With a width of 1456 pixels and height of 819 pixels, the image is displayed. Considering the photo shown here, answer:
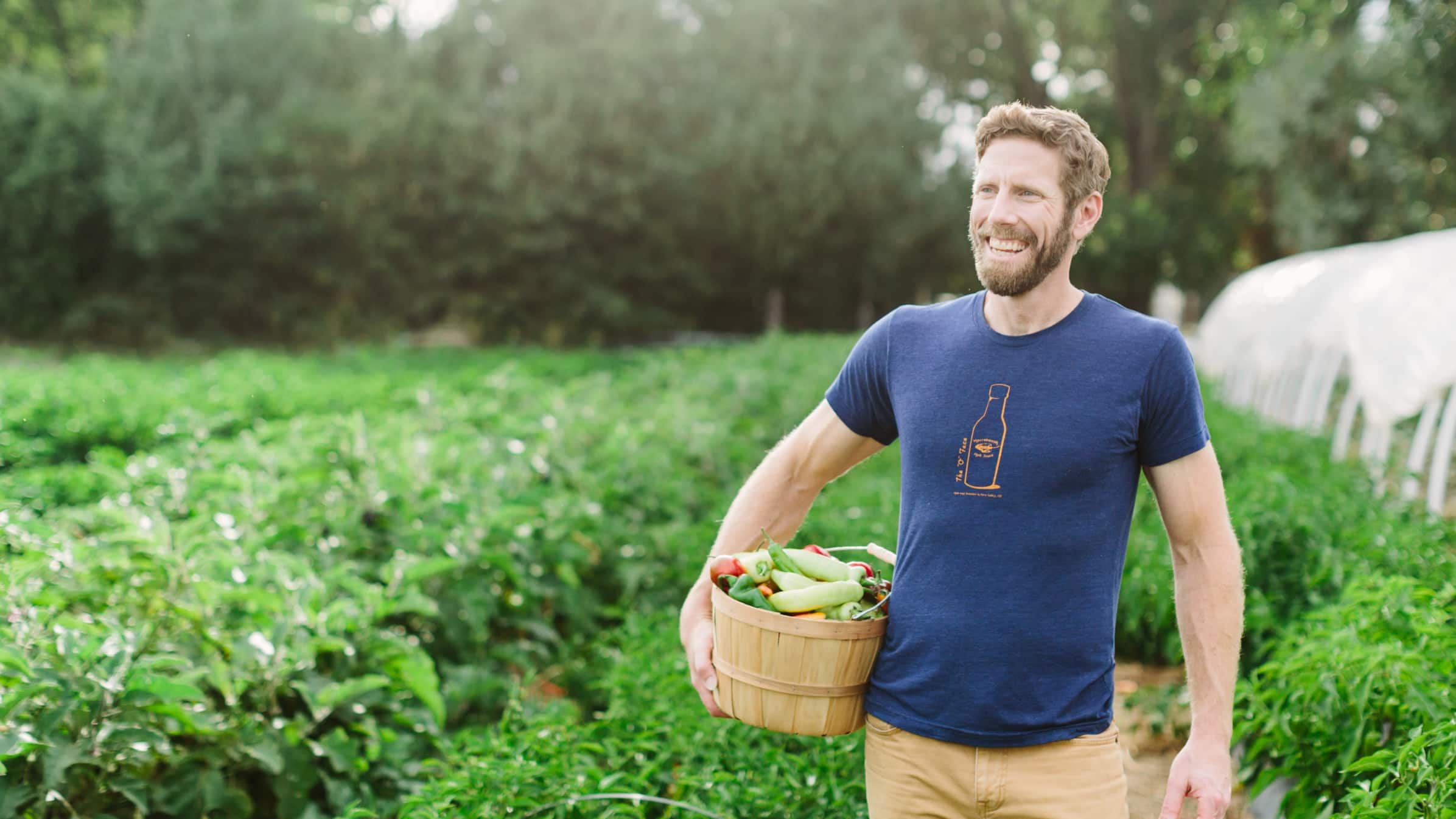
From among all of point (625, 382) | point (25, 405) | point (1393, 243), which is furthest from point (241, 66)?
point (1393, 243)

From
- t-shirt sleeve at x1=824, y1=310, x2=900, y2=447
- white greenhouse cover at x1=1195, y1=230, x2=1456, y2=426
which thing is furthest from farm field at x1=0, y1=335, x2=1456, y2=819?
white greenhouse cover at x1=1195, y1=230, x2=1456, y2=426

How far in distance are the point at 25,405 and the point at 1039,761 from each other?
277 inches

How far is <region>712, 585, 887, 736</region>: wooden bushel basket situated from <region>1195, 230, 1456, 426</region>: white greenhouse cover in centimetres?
747

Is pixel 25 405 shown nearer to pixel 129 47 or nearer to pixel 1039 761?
pixel 1039 761

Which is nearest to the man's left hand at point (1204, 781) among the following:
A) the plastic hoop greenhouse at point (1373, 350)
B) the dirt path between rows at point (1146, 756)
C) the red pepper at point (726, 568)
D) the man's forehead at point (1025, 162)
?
the red pepper at point (726, 568)

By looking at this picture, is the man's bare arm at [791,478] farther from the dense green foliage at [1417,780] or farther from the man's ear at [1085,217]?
the dense green foliage at [1417,780]

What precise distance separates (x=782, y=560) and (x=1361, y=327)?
8876mm

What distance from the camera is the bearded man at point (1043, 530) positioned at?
2078mm

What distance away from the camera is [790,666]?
A: 6.85 ft

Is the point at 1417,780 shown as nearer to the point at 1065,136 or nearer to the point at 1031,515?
the point at 1031,515

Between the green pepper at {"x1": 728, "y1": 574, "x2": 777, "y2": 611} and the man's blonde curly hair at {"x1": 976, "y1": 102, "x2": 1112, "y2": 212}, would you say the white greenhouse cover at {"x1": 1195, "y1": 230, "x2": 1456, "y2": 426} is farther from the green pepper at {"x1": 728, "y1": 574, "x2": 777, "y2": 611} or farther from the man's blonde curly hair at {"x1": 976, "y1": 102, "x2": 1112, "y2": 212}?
the green pepper at {"x1": 728, "y1": 574, "x2": 777, "y2": 611}

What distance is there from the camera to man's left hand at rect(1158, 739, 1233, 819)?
2047 mm

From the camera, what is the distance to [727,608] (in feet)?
6.97

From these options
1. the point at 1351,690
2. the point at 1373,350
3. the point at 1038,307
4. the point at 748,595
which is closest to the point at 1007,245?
the point at 1038,307
